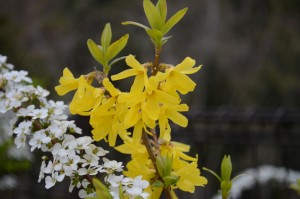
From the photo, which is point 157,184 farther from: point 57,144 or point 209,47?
point 209,47

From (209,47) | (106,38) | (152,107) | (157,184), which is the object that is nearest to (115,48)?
(106,38)

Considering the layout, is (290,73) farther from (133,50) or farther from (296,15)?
(133,50)

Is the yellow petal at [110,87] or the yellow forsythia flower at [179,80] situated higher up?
the yellow forsythia flower at [179,80]

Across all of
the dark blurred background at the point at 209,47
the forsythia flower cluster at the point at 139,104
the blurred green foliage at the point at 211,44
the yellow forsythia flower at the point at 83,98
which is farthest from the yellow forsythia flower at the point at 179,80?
the blurred green foliage at the point at 211,44

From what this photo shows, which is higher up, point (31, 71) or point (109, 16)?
point (109, 16)

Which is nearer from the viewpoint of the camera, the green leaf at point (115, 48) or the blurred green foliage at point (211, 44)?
the green leaf at point (115, 48)

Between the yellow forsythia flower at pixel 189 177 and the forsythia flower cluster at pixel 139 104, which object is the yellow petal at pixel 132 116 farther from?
the yellow forsythia flower at pixel 189 177

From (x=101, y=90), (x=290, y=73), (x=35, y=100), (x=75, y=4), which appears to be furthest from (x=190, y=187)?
(x=75, y=4)
